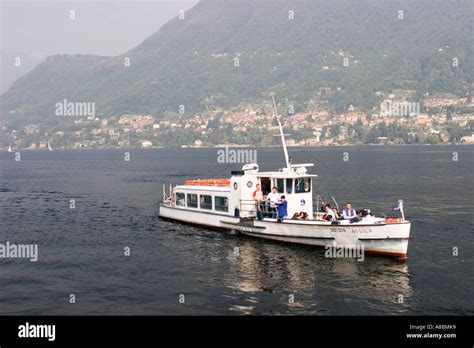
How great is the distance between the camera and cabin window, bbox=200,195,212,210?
154 feet

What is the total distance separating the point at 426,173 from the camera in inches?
4146

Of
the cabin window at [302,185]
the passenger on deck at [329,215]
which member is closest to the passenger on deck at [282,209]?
the cabin window at [302,185]

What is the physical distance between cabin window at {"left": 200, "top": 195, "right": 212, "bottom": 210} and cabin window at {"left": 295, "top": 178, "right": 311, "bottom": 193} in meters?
9.68

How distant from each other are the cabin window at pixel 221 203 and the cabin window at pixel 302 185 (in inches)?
282

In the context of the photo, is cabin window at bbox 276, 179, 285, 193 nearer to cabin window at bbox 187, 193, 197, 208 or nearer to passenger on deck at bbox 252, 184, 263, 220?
passenger on deck at bbox 252, 184, 263, 220

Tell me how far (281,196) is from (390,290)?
13134 millimetres

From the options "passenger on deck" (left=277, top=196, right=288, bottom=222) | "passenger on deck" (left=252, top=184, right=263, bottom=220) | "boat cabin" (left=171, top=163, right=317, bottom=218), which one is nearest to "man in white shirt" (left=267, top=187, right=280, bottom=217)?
"boat cabin" (left=171, top=163, right=317, bottom=218)

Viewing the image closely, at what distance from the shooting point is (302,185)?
132 feet

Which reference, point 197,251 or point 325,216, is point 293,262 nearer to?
point 325,216

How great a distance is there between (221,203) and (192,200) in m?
5.02

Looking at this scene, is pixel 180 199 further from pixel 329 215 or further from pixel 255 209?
pixel 329 215
